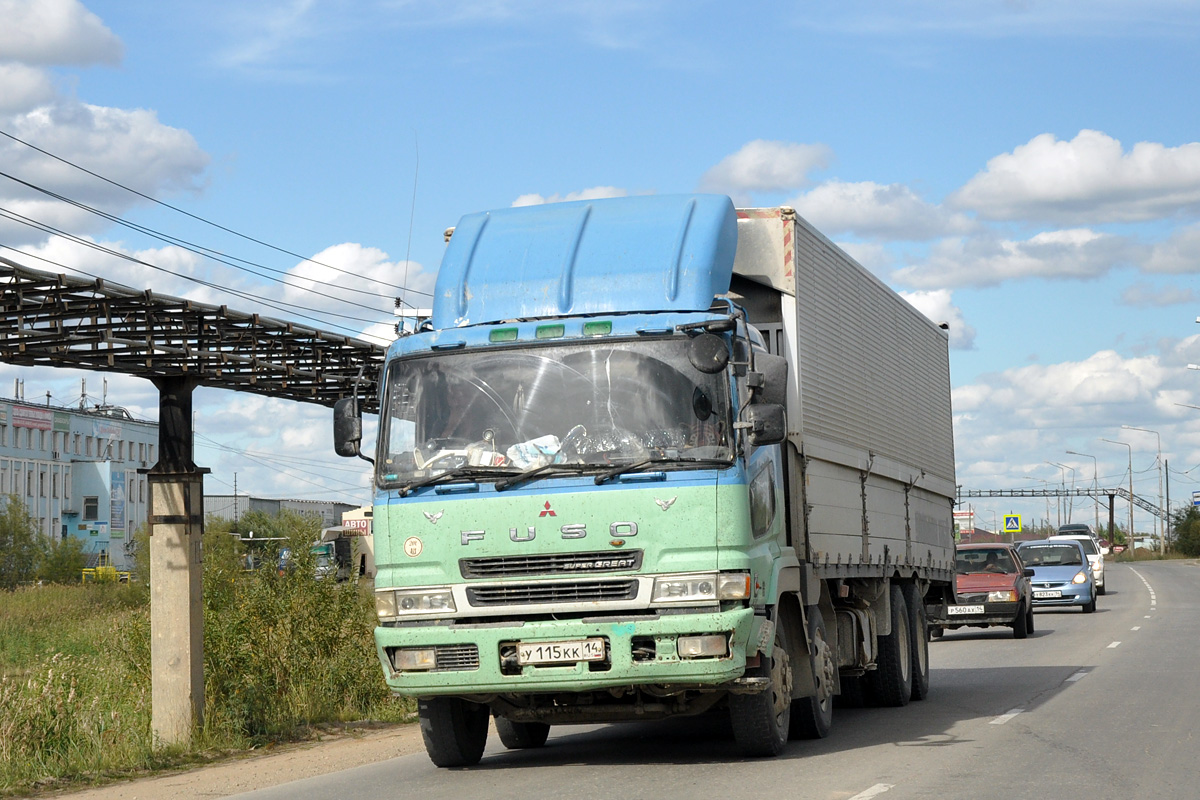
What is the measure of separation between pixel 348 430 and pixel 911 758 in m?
4.44

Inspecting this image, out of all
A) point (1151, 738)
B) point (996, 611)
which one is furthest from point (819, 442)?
point (996, 611)

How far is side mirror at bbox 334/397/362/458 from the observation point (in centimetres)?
990

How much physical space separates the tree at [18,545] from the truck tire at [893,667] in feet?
220

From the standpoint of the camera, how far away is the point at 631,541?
8977mm

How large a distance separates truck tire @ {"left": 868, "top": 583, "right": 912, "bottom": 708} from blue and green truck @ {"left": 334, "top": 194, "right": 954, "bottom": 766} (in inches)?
125

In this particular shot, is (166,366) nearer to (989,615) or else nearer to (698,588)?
(698,588)

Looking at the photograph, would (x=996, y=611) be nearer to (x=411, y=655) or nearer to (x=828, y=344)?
(x=828, y=344)

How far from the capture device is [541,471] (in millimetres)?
9180

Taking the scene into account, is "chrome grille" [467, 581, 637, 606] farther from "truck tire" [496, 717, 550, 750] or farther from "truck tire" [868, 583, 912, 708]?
"truck tire" [868, 583, 912, 708]

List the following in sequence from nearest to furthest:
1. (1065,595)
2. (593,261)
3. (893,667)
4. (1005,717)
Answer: (593,261), (1005,717), (893,667), (1065,595)

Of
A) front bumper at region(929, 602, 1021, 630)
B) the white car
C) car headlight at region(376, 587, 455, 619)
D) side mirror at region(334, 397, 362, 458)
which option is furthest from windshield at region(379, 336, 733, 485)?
the white car

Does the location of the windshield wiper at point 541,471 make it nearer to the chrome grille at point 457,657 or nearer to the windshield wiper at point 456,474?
the windshield wiper at point 456,474

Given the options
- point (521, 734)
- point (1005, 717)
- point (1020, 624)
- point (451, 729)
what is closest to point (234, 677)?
point (521, 734)

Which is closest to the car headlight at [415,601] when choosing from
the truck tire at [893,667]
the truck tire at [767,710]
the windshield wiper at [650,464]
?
the windshield wiper at [650,464]
